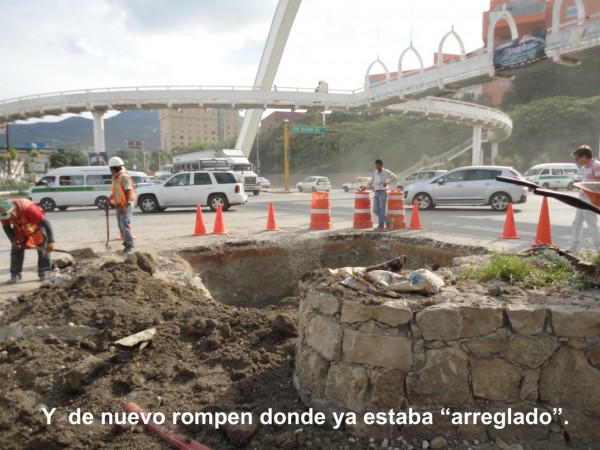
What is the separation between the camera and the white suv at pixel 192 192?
17.2 meters

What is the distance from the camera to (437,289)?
3.38 metres

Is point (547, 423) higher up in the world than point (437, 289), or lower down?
lower down

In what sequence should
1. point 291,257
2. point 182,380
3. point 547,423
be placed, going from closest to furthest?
point 547,423
point 182,380
point 291,257

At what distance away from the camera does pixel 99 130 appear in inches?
1329

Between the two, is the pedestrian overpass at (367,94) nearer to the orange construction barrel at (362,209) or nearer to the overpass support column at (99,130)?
the overpass support column at (99,130)

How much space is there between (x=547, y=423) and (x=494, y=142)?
172ft

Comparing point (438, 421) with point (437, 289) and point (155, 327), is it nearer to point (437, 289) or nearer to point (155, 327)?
point (437, 289)

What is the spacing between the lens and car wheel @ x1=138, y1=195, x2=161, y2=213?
17109mm

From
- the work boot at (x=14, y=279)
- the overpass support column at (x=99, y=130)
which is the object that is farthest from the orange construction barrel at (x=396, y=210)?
the overpass support column at (x=99, y=130)

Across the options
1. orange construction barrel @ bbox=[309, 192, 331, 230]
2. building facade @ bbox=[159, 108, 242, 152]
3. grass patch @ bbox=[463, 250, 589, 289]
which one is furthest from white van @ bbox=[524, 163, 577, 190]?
building facade @ bbox=[159, 108, 242, 152]

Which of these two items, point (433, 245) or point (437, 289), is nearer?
point (437, 289)

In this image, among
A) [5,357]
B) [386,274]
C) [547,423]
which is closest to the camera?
[547,423]

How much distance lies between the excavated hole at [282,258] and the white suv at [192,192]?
346 inches

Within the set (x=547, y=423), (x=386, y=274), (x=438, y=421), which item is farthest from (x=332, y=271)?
(x=547, y=423)
